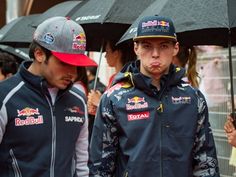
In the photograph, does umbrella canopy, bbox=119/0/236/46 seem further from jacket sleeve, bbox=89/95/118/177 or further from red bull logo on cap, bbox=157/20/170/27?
jacket sleeve, bbox=89/95/118/177

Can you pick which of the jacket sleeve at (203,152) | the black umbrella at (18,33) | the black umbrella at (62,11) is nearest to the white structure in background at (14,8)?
the black umbrella at (18,33)

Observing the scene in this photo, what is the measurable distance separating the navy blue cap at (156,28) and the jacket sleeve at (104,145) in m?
0.50

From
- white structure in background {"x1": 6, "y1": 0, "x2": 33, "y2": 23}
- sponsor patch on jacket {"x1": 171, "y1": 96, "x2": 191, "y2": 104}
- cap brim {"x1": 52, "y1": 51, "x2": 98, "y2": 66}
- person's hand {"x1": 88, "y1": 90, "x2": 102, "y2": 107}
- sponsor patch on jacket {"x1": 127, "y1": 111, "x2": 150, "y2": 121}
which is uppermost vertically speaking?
white structure in background {"x1": 6, "y1": 0, "x2": 33, "y2": 23}

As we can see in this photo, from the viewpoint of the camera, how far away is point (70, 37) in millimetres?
3146

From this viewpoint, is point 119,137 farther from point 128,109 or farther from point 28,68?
point 28,68

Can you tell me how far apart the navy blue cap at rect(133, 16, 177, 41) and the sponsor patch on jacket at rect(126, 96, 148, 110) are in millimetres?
405

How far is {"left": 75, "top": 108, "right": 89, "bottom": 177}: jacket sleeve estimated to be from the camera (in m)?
3.43

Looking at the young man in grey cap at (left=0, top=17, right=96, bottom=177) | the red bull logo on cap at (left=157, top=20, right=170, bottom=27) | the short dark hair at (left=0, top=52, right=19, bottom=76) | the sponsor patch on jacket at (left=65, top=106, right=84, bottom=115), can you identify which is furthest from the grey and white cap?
the short dark hair at (left=0, top=52, right=19, bottom=76)

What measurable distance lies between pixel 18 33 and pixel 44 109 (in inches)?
178

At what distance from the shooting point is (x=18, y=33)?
745 centimetres

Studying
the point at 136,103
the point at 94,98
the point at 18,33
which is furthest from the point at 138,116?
the point at 18,33

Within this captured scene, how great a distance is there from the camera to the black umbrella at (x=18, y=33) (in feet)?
23.7

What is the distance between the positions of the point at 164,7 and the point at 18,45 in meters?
4.35

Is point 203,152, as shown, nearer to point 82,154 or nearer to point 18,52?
point 82,154
